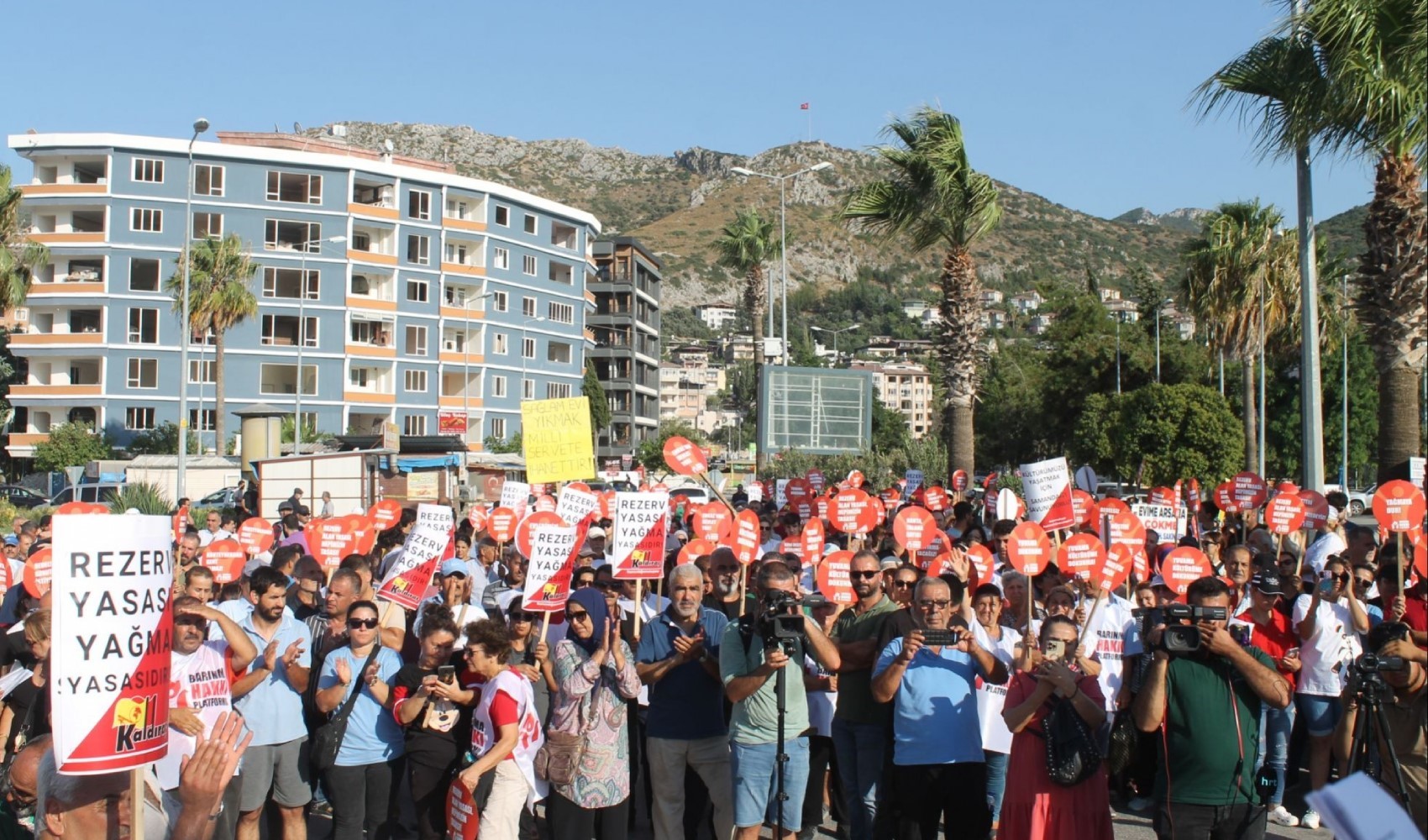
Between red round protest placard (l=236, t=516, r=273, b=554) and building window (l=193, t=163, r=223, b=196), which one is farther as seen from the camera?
building window (l=193, t=163, r=223, b=196)

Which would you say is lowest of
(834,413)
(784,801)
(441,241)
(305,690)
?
(784,801)

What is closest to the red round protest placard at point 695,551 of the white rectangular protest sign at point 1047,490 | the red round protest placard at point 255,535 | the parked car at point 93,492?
the white rectangular protest sign at point 1047,490

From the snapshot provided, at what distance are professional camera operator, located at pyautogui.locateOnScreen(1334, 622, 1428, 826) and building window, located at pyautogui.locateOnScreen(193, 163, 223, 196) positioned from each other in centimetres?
5930

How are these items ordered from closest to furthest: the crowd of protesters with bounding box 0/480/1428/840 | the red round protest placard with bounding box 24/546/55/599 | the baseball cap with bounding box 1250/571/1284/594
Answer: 1. the crowd of protesters with bounding box 0/480/1428/840
2. the baseball cap with bounding box 1250/571/1284/594
3. the red round protest placard with bounding box 24/546/55/599

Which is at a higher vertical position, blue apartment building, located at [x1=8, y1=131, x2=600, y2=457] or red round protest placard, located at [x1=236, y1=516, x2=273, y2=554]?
blue apartment building, located at [x1=8, y1=131, x2=600, y2=457]

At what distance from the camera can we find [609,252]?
88.4 m

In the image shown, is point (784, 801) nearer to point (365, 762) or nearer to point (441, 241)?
point (365, 762)

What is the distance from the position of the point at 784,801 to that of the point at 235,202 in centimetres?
5734

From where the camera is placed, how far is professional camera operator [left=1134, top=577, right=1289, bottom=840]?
5613 mm

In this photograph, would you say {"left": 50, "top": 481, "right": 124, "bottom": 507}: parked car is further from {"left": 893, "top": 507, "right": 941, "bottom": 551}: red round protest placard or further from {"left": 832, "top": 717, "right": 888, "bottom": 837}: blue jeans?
{"left": 832, "top": 717, "right": 888, "bottom": 837}: blue jeans

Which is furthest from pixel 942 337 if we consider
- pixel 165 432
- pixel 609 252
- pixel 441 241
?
pixel 609 252

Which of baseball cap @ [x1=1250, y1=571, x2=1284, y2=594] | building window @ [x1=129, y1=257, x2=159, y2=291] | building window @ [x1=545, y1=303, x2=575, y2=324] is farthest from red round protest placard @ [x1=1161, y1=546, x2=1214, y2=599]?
building window @ [x1=545, y1=303, x2=575, y2=324]

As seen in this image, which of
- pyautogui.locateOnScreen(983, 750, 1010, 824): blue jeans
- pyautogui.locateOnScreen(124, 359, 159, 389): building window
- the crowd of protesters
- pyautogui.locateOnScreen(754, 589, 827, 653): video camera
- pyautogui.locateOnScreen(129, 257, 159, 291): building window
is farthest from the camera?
pyautogui.locateOnScreen(129, 257, 159, 291): building window

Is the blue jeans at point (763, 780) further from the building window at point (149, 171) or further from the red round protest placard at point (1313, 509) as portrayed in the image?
the building window at point (149, 171)
